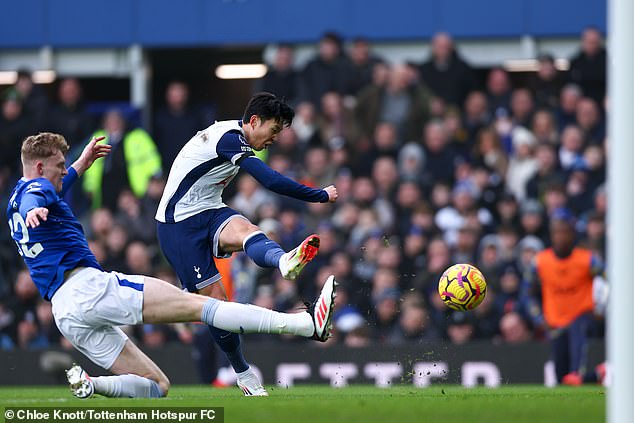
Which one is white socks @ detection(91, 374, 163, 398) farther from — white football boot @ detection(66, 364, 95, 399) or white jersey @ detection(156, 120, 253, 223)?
white jersey @ detection(156, 120, 253, 223)

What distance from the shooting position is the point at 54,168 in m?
8.72

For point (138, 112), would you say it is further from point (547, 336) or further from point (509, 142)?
point (547, 336)

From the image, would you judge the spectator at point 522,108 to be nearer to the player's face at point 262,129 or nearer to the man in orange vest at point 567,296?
the man in orange vest at point 567,296

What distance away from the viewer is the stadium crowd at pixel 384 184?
15.5m

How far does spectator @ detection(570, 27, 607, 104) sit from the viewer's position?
55.5 feet

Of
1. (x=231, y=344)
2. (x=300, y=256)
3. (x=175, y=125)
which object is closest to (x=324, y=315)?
(x=300, y=256)

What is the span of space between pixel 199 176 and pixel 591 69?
836cm

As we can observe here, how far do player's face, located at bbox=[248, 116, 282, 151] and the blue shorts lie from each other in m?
0.64

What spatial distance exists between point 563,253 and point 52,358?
6.40 metres

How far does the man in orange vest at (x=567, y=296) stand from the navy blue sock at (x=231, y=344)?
5.63 metres

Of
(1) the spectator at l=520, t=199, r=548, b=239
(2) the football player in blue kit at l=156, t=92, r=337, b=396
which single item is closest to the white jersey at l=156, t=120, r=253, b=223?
(2) the football player in blue kit at l=156, t=92, r=337, b=396

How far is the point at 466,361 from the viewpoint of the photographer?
15188mm

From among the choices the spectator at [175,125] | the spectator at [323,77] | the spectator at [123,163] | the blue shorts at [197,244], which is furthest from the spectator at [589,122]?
the blue shorts at [197,244]

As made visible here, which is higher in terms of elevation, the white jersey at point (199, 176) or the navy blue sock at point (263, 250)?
the white jersey at point (199, 176)
